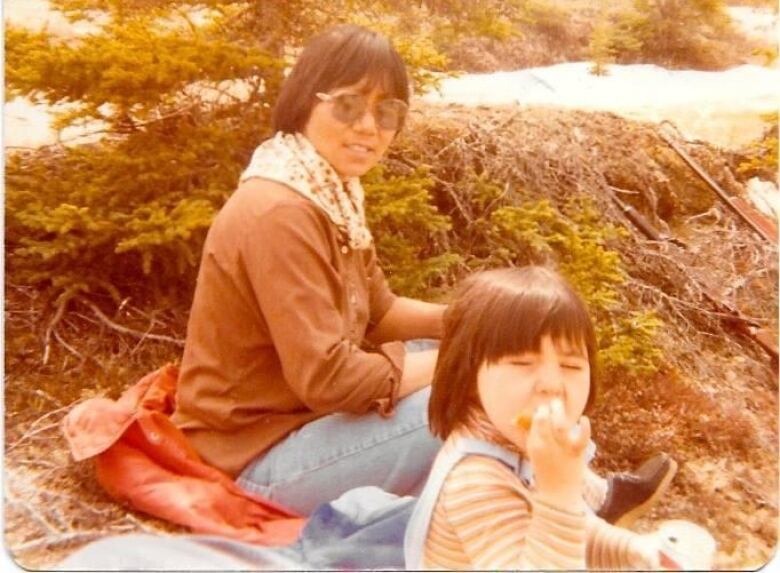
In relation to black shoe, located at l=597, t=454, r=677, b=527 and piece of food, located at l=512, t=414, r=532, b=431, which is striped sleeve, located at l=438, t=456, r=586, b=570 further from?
black shoe, located at l=597, t=454, r=677, b=527

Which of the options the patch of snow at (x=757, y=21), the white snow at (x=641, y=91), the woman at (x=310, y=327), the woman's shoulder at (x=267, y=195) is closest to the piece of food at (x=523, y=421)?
the woman at (x=310, y=327)

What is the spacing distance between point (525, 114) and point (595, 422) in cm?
51

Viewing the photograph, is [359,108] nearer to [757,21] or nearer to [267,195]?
[267,195]

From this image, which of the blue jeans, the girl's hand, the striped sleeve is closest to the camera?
the striped sleeve

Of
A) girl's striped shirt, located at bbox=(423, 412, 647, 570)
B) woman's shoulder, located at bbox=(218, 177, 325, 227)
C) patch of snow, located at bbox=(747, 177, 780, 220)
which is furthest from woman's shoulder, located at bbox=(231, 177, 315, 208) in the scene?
patch of snow, located at bbox=(747, 177, 780, 220)

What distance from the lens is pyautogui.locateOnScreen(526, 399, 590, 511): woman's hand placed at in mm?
962

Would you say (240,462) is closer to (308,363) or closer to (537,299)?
(308,363)

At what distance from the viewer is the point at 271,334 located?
1171 mm

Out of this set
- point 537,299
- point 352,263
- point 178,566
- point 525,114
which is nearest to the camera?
point 537,299

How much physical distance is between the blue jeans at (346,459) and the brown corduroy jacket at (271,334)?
0.02 metres

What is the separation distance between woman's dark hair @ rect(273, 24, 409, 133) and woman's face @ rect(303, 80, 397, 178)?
0.5 inches

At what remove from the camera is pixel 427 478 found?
1178mm

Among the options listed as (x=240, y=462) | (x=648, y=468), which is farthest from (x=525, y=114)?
(x=240, y=462)

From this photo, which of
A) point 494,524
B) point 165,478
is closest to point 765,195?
point 494,524
